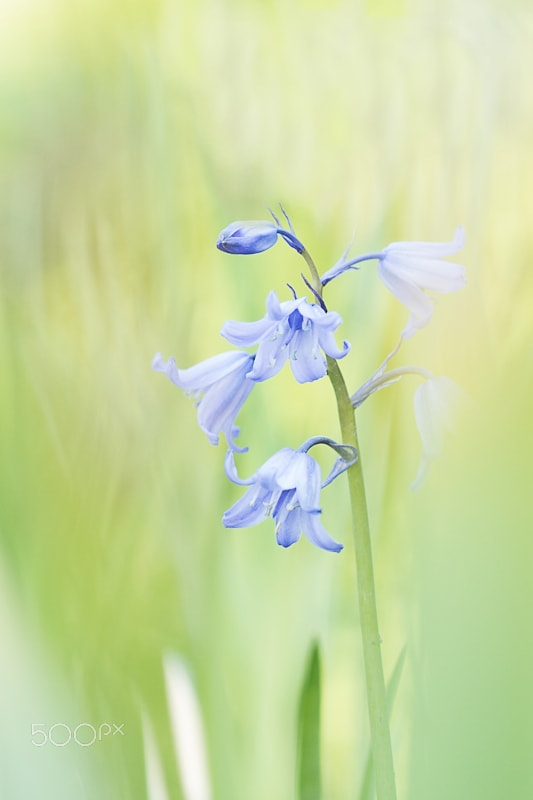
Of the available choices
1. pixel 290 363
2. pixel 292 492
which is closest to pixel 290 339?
pixel 290 363

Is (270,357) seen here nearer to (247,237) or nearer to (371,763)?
(247,237)

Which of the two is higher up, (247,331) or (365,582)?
(247,331)

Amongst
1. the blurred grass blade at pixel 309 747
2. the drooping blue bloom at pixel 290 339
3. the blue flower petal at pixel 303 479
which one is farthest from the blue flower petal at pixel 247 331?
the blurred grass blade at pixel 309 747

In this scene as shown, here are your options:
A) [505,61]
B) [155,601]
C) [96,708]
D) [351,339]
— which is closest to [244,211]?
[351,339]

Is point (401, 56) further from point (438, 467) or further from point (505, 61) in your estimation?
point (438, 467)

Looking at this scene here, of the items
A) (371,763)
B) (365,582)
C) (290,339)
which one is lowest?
(371,763)

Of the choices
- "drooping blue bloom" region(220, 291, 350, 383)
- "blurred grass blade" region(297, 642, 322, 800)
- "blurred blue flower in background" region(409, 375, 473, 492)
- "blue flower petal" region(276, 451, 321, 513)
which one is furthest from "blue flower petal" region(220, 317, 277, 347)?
"blurred grass blade" region(297, 642, 322, 800)

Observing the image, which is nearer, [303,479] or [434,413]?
[303,479]

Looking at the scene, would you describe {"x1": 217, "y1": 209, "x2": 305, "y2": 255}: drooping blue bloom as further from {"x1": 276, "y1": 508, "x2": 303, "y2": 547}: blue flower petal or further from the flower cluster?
{"x1": 276, "y1": 508, "x2": 303, "y2": 547}: blue flower petal
